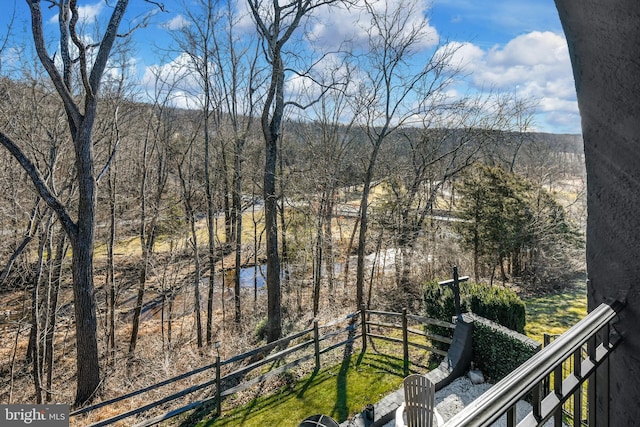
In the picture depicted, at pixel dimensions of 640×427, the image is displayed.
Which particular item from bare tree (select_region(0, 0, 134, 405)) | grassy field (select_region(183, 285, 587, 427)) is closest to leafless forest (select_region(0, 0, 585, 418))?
Answer: bare tree (select_region(0, 0, 134, 405))

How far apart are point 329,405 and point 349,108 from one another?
9.91 meters

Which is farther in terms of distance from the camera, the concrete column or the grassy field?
the grassy field

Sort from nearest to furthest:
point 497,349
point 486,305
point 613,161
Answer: point 613,161, point 497,349, point 486,305

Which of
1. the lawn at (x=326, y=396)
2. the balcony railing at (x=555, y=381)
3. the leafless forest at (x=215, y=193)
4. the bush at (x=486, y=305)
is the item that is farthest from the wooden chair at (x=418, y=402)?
the leafless forest at (x=215, y=193)

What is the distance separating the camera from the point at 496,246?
1264 cm

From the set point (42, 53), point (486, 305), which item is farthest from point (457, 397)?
point (42, 53)

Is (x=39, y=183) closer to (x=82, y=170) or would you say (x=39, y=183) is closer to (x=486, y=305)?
(x=82, y=170)

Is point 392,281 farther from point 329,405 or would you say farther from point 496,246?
point 329,405

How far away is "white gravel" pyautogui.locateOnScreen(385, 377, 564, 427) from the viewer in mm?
4551

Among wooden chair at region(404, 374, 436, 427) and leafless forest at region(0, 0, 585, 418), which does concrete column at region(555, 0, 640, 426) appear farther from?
leafless forest at region(0, 0, 585, 418)

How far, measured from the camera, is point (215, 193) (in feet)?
42.8

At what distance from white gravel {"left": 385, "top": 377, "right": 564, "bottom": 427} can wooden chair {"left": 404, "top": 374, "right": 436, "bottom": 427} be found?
163 cm

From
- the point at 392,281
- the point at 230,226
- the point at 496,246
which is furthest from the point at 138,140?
Answer: the point at 496,246

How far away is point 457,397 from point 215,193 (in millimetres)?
10496
